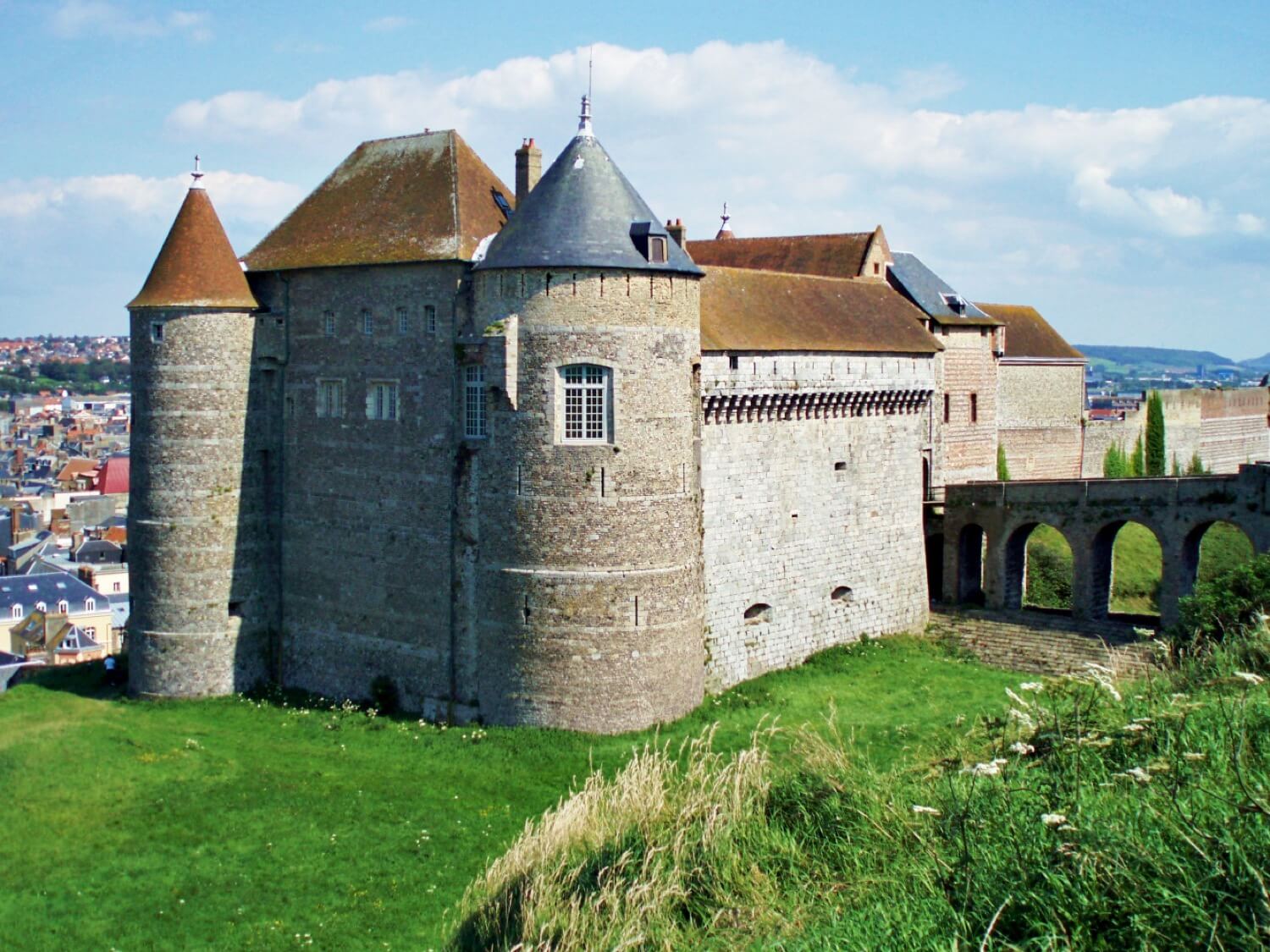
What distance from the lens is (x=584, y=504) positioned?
2538 cm

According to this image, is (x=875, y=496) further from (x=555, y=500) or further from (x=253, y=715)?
(x=253, y=715)

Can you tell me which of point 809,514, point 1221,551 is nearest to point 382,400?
point 809,514

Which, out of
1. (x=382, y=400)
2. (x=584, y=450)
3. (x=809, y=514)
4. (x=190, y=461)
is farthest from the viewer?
(x=809, y=514)

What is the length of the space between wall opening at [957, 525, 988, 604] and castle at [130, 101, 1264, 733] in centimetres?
193

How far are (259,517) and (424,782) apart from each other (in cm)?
970

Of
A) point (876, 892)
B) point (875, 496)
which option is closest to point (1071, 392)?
point (875, 496)

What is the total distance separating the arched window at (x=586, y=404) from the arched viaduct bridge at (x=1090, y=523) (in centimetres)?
1382

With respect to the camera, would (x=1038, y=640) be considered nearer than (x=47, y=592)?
Yes

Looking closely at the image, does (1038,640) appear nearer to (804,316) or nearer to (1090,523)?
(1090,523)

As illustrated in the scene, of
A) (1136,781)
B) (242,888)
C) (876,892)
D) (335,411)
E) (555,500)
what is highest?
(335,411)

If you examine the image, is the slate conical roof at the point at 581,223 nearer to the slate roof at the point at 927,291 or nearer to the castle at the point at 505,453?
the castle at the point at 505,453

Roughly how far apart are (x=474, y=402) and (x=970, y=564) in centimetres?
1639

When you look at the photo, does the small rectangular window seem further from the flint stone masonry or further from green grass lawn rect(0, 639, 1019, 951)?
the flint stone masonry

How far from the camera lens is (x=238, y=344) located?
3022 cm
